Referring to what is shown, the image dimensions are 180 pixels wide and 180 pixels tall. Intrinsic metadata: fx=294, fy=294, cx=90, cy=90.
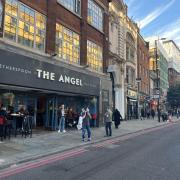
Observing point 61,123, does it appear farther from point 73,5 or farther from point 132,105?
point 132,105

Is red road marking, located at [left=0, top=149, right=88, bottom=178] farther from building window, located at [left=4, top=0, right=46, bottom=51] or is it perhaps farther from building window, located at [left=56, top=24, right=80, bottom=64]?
building window, located at [left=56, top=24, right=80, bottom=64]

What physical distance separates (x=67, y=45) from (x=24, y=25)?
451 centimetres

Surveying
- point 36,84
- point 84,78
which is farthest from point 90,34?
point 36,84

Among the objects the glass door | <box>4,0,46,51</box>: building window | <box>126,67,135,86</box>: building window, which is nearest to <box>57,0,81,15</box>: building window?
<box>4,0,46,51</box>: building window

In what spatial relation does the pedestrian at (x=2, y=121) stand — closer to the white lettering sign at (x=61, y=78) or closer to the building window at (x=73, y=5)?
the white lettering sign at (x=61, y=78)

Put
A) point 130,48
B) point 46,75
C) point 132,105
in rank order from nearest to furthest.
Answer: point 46,75 < point 130,48 < point 132,105

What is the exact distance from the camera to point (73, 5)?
21484 millimetres

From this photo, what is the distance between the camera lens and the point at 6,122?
13453 millimetres

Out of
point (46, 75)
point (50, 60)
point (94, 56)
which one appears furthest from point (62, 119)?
point (94, 56)

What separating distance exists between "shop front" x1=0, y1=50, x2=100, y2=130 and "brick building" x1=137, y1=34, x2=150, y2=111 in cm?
2245

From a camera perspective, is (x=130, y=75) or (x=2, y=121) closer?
(x=2, y=121)

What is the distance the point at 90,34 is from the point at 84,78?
4401 mm

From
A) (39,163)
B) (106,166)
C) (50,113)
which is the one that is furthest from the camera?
(50,113)

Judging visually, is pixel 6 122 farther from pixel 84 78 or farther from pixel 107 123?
pixel 84 78
